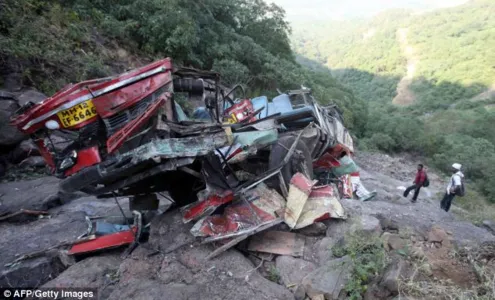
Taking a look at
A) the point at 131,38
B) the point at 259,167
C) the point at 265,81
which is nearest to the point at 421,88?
the point at 265,81

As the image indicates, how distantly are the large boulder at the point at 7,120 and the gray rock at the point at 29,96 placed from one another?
0.11m

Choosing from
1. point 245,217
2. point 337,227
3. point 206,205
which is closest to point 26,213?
point 206,205

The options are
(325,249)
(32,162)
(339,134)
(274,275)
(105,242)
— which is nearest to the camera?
(274,275)

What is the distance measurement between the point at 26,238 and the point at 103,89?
2789 millimetres

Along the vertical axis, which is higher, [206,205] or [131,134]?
[131,134]

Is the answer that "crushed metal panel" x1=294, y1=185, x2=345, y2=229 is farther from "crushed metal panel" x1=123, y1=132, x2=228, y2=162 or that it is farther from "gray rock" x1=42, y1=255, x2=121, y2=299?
"gray rock" x1=42, y1=255, x2=121, y2=299

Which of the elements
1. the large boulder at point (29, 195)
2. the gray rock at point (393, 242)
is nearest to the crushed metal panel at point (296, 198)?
the gray rock at point (393, 242)

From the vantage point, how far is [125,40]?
11.0 meters

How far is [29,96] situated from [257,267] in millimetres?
6609

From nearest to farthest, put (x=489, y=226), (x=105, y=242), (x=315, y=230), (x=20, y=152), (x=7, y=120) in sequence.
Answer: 1. (x=315, y=230)
2. (x=105, y=242)
3. (x=7, y=120)
4. (x=20, y=152)
5. (x=489, y=226)

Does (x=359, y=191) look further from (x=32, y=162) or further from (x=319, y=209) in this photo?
(x=32, y=162)

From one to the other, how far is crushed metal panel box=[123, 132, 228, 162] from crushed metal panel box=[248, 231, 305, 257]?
1.25m

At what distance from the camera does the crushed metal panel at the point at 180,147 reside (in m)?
3.37

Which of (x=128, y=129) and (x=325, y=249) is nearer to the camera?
(x=128, y=129)
